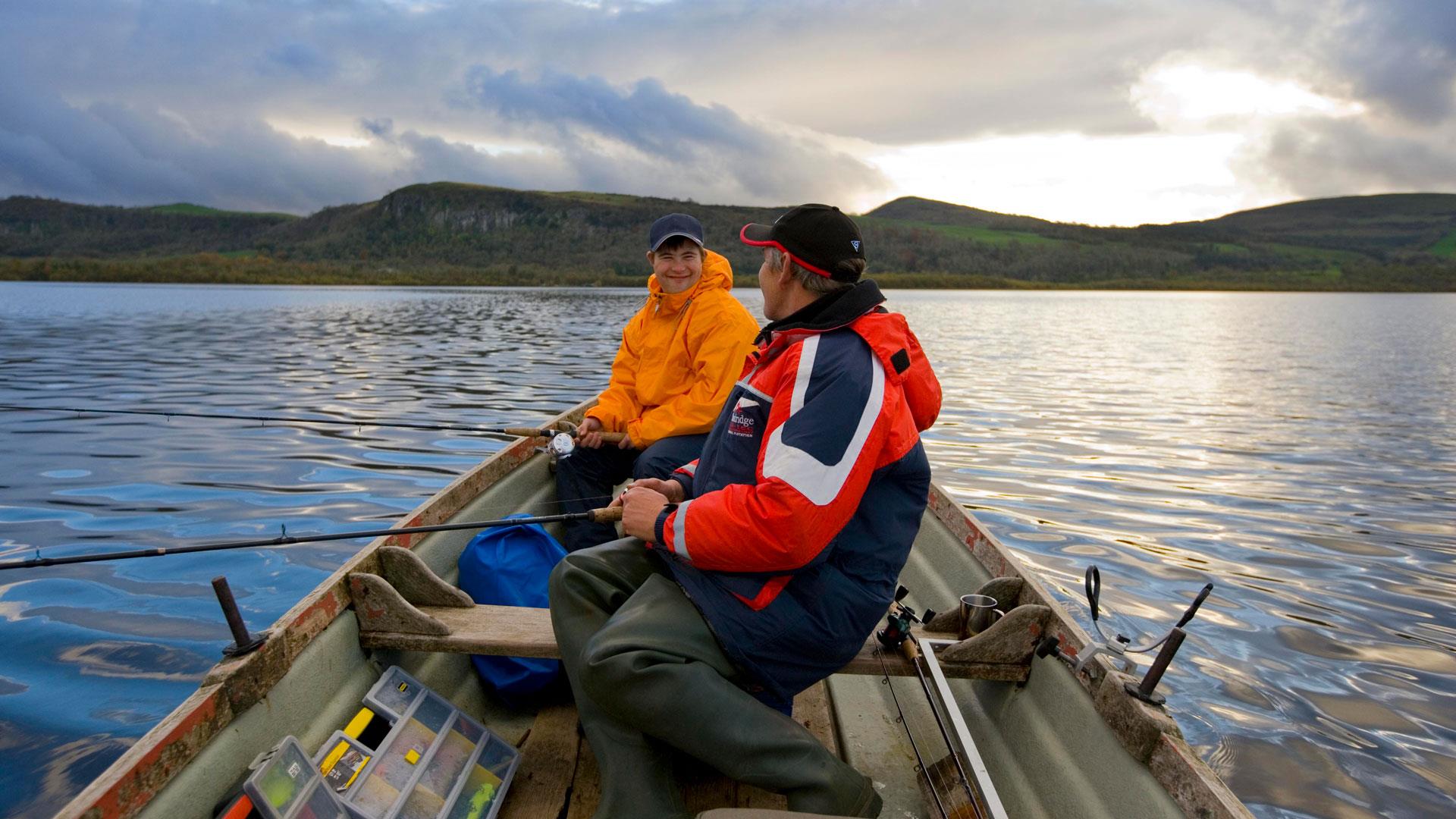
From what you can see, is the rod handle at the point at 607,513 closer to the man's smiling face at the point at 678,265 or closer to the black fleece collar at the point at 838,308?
the black fleece collar at the point at 838,308

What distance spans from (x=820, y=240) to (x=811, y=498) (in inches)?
36.0

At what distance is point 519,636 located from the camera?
136 inches

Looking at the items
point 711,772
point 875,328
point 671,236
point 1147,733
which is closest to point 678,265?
point 671,236

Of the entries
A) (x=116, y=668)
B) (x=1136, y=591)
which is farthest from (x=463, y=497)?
(x=1136, y=591)

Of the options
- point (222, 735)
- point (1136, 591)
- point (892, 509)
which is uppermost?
point (892, 509)

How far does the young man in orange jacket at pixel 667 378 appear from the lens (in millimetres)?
5434

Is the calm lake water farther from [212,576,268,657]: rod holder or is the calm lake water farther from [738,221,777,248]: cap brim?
[738,221,777,248]: cap brim

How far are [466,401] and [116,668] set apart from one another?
10599 millimetres

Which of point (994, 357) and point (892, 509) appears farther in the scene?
point (994, 357)

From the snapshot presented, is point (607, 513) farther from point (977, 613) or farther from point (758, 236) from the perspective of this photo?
point (977, 613)

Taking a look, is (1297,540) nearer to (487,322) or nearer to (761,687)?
(761,687)

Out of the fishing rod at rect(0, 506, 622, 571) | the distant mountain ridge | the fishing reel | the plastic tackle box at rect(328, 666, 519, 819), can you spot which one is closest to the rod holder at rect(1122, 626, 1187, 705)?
the fishing reel

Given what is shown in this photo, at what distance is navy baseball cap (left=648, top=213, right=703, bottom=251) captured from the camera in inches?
217

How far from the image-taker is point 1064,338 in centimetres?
3522
